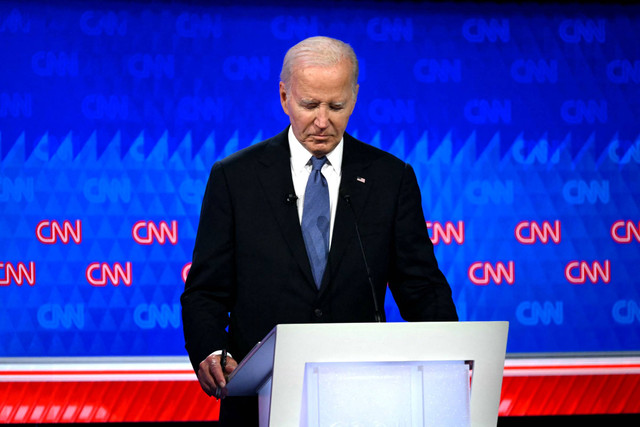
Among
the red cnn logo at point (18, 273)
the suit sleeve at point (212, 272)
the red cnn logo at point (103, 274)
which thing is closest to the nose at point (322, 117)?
the suit sleeve at point (212, 272)

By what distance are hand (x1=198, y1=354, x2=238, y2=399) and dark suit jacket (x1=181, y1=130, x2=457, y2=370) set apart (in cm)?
16

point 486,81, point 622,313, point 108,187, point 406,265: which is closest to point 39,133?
point 108,187

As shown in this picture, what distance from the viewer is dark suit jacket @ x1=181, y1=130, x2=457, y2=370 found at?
188cm

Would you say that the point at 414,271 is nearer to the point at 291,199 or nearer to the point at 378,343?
the point at 291,199

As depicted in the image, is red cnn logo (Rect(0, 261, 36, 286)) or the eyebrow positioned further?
red cnn logo (Rect(0, 261, 36, 286))

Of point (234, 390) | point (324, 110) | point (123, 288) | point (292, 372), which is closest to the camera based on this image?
point (292, 372)

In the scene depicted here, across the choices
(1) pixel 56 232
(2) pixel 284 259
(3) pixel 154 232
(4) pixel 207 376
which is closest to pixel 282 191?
(2) pixel 284 259

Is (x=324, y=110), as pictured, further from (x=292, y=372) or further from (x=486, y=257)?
(x=486, y=257)

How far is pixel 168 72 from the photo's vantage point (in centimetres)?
366

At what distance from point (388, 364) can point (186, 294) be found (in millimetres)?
646

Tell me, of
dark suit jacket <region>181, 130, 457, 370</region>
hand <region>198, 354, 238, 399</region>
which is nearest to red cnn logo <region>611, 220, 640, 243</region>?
dark suit jacket <region>181, 130, 457, 370</region>

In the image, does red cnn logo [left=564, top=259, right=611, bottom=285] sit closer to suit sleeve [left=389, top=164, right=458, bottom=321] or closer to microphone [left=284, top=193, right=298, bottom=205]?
suit sleeve [left=389, top=164, right=458, bottom=321]

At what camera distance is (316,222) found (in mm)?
1924

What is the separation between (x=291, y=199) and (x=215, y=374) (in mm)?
467
